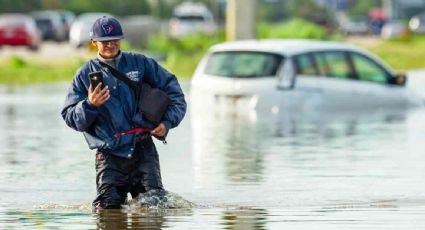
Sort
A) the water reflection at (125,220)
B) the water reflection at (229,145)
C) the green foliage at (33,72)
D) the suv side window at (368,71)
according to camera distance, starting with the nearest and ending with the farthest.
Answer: the water reflection at (125,220), the water reflection at (229,145), the suv side window at (368,71), the green foliage at (33,72)

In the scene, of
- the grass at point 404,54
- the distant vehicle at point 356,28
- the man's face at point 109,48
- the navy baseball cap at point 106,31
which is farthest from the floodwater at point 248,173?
the distant vehicle at point 356,28

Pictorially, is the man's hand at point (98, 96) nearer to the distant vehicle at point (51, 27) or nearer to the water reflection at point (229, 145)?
the water reflection at point (229, 145)

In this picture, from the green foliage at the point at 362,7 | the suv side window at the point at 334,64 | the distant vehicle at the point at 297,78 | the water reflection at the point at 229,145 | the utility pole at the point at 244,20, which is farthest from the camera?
the green foliage at the point at 362,7

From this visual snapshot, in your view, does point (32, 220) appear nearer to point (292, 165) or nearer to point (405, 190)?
point (405, 190)

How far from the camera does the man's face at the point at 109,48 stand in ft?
42.9

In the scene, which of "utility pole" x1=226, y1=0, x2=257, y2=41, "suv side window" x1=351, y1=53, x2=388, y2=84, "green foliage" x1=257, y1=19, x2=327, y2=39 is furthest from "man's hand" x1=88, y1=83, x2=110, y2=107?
"green foliage" x1=257, y1=19, x2=327, y2=39

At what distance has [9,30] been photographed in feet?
222

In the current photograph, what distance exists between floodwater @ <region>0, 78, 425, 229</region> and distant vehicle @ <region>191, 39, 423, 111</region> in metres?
0.37

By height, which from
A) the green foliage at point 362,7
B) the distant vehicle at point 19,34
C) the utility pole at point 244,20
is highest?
the green foliage at point 362,7

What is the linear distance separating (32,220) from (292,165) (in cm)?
620

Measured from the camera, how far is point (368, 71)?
2945cm

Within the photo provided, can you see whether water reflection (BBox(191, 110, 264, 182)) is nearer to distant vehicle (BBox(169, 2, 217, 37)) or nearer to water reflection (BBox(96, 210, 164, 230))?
water reflection (BBox(96, 210, 164, 230))

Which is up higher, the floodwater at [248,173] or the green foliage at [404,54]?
the green foliage at [404,54]

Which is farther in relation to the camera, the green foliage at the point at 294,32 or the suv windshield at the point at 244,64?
the green foliage at the point at 294,32
